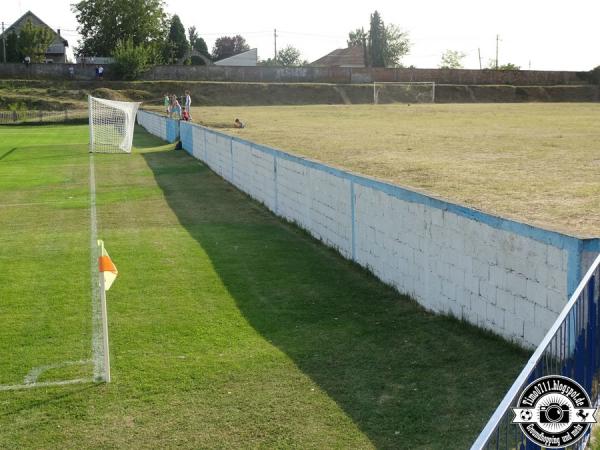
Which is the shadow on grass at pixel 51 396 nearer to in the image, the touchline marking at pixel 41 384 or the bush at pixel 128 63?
the touchline marking at pixel 41 384

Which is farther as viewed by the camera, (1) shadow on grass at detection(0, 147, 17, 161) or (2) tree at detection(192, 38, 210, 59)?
(2) tree at detection(192, 38, 210, 59)

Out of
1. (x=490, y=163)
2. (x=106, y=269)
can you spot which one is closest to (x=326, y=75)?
(x=490, y=163)

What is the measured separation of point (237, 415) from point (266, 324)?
241cm

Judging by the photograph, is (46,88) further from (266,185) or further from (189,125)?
(266,185)

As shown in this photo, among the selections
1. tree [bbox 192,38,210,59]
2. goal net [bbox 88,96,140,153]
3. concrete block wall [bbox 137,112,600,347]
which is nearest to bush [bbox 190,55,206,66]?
tree [bbox 192,38,210,59]

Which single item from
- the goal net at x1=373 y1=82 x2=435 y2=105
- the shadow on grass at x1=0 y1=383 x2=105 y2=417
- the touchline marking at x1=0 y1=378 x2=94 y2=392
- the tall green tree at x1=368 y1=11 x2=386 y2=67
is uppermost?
the tall green tree at x1=368 y1=11 x2=386 y2=67

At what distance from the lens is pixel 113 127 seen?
1496 inches

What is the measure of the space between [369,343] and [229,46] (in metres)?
142

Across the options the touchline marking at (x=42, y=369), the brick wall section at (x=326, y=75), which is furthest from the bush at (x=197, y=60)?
the touchline marking at (x=42, y=369)

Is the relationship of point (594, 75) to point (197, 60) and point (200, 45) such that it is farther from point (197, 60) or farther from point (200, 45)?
point (200, 45)

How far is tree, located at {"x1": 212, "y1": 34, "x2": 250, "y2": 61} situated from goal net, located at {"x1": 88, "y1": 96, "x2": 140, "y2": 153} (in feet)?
348

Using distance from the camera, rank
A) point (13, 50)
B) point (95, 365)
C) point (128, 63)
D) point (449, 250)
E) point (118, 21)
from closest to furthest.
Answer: point (95, 365), point (449, 250), point (128, 63), point (13, 50), point (118, 21)

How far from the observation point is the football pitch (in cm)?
603

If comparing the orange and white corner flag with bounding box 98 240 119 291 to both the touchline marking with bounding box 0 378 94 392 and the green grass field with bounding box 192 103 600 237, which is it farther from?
the green grass field with bounding box 192 103 600 237
